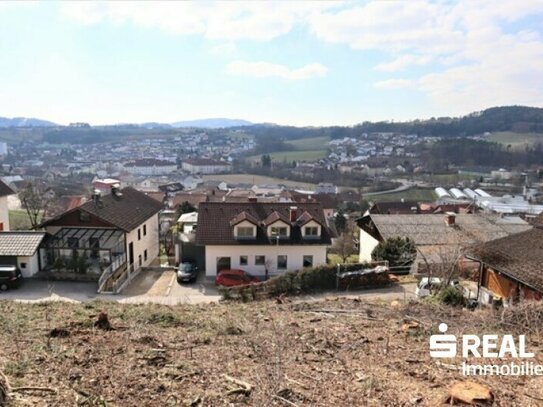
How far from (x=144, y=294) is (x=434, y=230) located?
20.9 metres

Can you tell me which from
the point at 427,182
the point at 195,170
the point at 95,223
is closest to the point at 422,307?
the point at 95,223

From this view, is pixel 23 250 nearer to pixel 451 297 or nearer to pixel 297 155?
pixel 451 297

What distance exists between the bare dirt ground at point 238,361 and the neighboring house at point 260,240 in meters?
14.9

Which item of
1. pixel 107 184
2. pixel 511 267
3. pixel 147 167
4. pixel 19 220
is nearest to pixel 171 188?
pixel 19 220

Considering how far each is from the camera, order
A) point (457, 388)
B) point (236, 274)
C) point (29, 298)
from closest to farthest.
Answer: point (457, 388) → point (29, 298) → point (236, 274)

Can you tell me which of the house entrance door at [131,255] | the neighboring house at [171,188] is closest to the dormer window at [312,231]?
the house entrance door at [131,255]

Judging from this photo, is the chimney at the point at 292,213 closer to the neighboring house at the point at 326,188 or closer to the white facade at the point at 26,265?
the white facade at the point at 26,265

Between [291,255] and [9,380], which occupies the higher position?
[9,380]

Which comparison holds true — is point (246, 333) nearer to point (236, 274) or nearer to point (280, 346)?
point (280, 346)

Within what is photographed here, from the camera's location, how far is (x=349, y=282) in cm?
2408

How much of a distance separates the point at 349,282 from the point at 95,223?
16.0 metres

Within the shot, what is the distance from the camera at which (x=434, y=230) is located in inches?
1251

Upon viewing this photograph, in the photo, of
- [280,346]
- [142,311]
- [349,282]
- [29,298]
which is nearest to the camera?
[280,346]

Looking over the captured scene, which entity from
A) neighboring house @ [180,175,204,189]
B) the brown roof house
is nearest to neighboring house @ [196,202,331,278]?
the brown roof house
